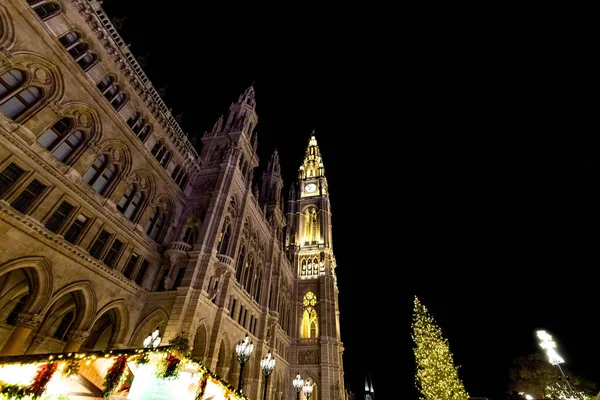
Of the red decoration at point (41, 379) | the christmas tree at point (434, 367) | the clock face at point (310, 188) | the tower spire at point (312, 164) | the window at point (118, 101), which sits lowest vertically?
the red decoration at point (41, 379)

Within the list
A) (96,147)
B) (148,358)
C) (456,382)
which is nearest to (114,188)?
(96,147)

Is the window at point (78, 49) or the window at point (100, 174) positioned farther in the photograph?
the window at point (100, 174)

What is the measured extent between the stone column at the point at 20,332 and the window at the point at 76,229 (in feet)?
12.4

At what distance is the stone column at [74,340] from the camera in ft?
48.8

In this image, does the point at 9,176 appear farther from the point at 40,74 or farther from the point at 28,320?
the point at 28,320

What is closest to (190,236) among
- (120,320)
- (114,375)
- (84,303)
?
(120,320)

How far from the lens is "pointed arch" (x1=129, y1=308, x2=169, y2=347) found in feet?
60.3

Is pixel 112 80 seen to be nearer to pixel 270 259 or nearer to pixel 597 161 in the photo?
pixel 270 259

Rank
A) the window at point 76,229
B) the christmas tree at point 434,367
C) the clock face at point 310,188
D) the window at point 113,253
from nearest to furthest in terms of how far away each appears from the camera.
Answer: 1. the window at point 76,229
2. the window at point 113,253
3. the christmas tree at point 434,367
4. the clock face at point 310,188

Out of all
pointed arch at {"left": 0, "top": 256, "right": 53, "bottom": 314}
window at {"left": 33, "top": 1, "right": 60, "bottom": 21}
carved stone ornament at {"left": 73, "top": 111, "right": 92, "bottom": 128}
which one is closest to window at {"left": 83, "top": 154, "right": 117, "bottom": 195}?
carved stone ornament at {"left": 73, "top": 111, "right": 92, "bottom": 128}

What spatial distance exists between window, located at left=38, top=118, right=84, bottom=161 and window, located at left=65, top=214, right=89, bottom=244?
3335mm

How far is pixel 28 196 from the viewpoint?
14.0m

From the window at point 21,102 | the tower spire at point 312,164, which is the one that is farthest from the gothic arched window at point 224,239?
the tower spire at point 312,164

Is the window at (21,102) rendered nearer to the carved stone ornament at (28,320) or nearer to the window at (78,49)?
the window at (78,49)
